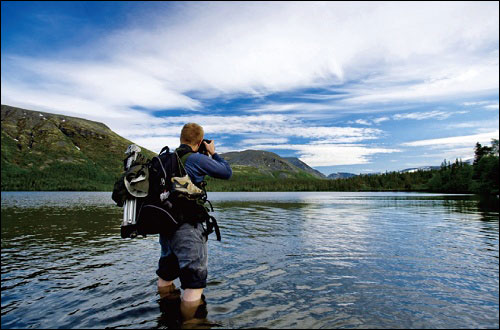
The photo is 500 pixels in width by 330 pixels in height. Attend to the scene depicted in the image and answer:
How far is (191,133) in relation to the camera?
692 cm

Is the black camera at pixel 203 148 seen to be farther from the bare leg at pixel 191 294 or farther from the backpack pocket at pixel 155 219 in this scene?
the bare leg at pixel 191 294

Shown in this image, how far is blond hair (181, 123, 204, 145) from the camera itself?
6898 millimetres

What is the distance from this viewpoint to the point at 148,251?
13414 mm

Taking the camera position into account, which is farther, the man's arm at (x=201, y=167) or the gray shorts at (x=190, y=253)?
the man's arm at (x=201, y=167)

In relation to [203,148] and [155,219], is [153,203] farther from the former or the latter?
[203,148]

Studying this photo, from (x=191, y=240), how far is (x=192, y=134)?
2.40 meters

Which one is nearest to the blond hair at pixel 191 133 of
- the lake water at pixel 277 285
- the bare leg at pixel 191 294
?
the bare leg at pixel 191 294

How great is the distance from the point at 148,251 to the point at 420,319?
10939 mm

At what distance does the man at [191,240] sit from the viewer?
613 centimetres

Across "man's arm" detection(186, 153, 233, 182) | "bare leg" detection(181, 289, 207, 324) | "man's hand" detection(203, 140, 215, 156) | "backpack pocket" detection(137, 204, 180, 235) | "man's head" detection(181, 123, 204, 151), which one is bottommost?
"bare leg" detection(181, 289, 207, 324)

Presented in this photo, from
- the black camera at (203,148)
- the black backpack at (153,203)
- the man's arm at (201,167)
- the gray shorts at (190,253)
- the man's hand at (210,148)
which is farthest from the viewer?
the black camera at (203,148)

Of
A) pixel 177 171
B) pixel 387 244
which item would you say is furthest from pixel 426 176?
pixel 177 171

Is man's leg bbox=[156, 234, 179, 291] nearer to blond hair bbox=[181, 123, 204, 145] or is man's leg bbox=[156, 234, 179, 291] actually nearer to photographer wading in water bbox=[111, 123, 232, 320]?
photographer wading in water bbox=[111, 123, 232, 320]

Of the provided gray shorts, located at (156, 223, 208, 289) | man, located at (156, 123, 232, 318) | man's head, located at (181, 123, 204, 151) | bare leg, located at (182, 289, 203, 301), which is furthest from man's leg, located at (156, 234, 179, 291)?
man's head, located at (181, 123, 204, 151)
